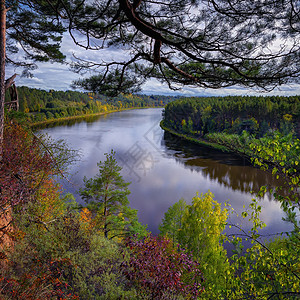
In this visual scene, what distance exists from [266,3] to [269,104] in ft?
124

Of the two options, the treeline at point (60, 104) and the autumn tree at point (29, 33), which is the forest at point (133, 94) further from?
the treeline at point (60, 104)

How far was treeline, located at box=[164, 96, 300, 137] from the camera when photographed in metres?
33.4

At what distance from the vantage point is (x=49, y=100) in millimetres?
71062

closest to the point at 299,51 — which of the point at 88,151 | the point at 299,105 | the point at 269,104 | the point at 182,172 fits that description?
the point at 182,172

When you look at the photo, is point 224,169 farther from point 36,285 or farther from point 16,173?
point 36,285

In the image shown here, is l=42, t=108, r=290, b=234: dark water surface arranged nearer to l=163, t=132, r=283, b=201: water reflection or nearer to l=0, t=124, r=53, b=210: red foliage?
l=163, t=132, r=283, b=201: water reflection

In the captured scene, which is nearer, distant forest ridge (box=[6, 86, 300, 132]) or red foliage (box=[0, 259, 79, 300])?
red foliage (box=[0, 259, 79, 300])

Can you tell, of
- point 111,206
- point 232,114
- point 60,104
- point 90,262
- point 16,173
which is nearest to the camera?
point 90,262

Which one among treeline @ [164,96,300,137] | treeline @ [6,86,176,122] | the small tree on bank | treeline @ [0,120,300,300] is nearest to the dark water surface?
the small tree on bank

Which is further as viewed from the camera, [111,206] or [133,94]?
[111,206]

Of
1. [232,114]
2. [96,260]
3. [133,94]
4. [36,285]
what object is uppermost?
[133,94]

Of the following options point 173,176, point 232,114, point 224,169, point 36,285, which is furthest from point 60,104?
point 36,285

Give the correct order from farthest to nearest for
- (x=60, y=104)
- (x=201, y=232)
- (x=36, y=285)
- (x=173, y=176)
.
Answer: (x=60, y=104) → (x=173, y=176) → (x=201, y=232) → (x=36, y=285)

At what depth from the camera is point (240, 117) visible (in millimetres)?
38844
